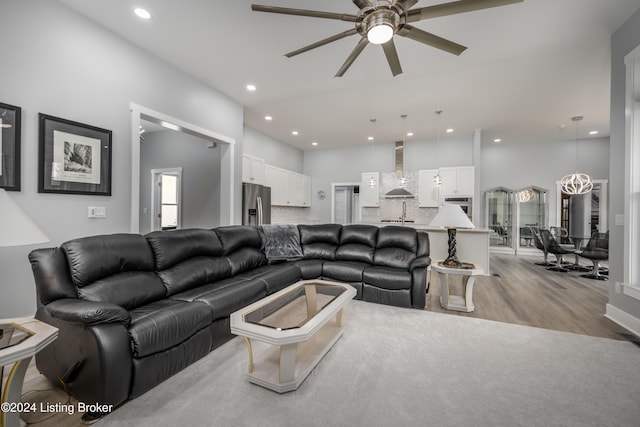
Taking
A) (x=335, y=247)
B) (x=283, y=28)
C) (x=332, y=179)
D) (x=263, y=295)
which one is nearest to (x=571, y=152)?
(x=332, y=179)

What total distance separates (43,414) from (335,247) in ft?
10.8

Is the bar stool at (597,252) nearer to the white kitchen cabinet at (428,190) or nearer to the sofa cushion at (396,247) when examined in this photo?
the white kitchen cabinet at (428,190)

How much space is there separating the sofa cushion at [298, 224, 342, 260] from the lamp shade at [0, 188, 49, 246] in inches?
120

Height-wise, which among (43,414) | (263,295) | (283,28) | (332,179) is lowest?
(43,414)

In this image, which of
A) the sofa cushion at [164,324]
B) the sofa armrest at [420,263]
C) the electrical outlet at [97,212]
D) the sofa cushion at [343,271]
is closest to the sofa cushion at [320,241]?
the sofa cushion at [343,271]

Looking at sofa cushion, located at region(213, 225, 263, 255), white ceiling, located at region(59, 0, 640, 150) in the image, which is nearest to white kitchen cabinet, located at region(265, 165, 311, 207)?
white ceiling, located at region(59, 0, 640, 150)

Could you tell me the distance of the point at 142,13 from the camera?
260cm

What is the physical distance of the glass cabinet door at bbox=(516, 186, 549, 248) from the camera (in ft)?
24.5

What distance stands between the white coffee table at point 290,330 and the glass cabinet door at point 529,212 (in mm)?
7643

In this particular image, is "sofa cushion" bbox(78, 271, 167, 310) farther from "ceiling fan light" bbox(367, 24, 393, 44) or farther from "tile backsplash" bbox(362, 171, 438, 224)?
"tile backsplash" bbox(362, 171, 438, 224)

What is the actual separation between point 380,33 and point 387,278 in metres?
2.60

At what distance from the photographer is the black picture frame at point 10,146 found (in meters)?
2.12

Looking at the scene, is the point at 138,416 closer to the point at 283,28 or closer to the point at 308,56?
the point at 283,28

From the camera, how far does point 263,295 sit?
2.74 m
